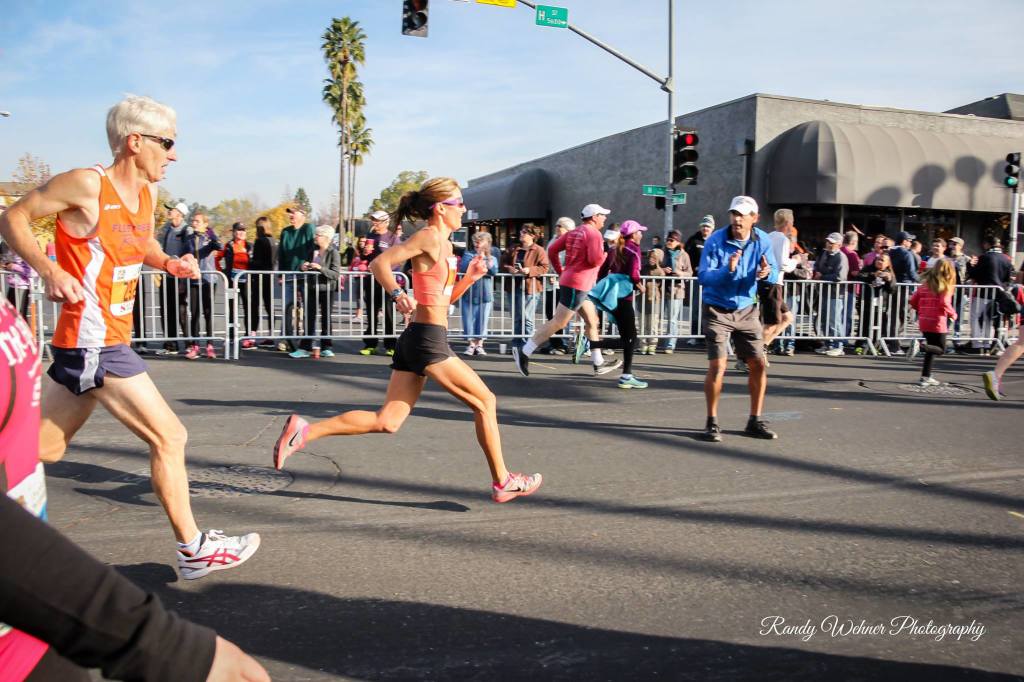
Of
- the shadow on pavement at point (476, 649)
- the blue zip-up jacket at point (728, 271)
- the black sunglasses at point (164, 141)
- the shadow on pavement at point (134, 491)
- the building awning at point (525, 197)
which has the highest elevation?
the building awning at point (525, 197)

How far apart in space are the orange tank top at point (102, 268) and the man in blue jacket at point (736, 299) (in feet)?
15.1

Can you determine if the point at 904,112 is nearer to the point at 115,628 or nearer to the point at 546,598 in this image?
the point at 546,598

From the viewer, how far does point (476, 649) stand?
3.04 metres

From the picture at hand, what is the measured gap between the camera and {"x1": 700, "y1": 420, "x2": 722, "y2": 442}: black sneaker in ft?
21.9

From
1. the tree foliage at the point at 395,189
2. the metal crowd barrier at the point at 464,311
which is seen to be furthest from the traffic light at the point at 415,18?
the tree foliage at the point at 395,189

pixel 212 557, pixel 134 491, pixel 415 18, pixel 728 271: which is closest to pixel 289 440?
pixel 134 491

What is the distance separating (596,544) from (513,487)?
2.80ft

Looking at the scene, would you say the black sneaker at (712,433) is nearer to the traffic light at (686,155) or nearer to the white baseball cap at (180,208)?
the white baseball cap at (180,208)

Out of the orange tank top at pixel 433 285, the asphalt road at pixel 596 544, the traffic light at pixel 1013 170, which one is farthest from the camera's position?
the traffic light at pixel 1013 170

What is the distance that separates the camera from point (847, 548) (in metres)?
4.20

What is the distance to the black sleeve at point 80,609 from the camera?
112cm

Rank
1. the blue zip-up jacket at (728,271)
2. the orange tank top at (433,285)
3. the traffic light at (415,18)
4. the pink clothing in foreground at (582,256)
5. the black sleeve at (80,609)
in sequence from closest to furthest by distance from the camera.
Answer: the black sleeve at (80,609) → the orange tank top at (433,285) → the blue zip-up jacket at (728,271) → the pink clothing in foreground at (582,256) → the traffic light at (415,18)

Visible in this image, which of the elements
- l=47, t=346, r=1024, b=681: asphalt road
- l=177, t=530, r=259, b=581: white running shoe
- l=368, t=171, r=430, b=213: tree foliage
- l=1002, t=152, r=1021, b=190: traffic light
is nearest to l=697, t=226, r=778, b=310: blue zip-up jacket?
l=47, t=346, r=1024, b=681: asphalt road

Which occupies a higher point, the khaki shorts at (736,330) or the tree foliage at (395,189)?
the tree foliage at (395,189)
